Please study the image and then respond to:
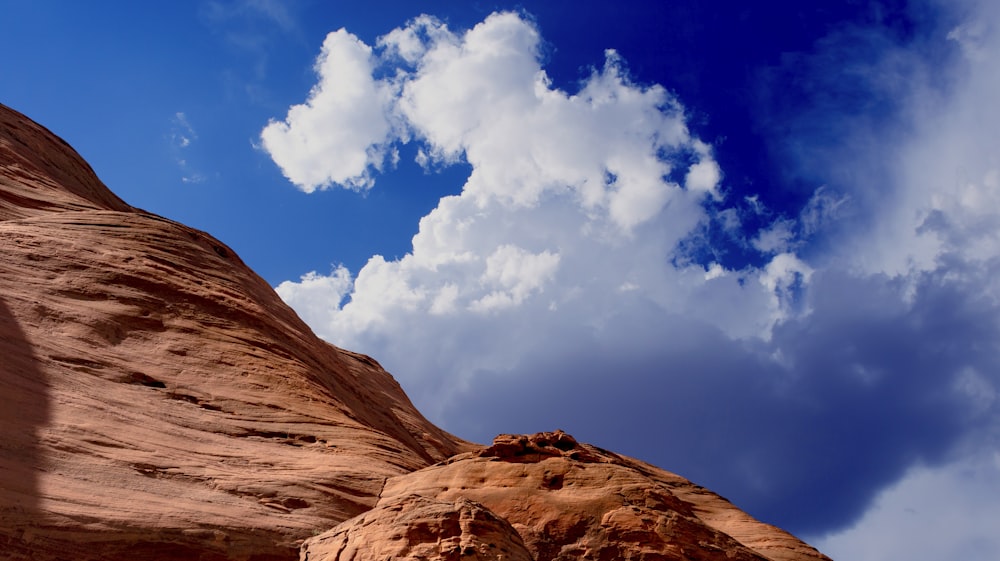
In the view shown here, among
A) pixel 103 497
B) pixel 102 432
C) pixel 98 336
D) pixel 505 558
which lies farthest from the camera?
pixel 98 336

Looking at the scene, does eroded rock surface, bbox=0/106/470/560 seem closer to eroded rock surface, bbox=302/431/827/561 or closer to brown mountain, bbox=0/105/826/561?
brown mountain, bbox=0/105/826/561

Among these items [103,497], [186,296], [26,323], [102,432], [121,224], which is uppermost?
[121,224]

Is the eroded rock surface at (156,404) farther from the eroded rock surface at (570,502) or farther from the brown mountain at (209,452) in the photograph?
the eroded rock surface at (570,502)

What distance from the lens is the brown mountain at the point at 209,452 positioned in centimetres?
1379

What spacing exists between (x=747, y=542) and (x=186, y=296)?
16705 mm

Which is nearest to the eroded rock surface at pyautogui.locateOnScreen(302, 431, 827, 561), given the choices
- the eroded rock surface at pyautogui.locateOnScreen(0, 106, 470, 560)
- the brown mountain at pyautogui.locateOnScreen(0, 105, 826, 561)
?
the brown mountain at pyautogui.locateOnScreen(0, 105, 826, 561)

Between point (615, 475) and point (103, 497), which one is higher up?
point (615, 475)

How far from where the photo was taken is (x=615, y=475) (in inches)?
703

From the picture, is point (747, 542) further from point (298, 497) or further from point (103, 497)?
point (103, 497)

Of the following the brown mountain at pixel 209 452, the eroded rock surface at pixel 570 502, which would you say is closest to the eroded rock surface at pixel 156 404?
the brown mountain at pixel 209 452

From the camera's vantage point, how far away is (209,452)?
57.4 ft

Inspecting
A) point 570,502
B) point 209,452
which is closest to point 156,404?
point 209,452

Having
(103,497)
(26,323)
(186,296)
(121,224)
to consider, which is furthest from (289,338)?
(103,497)

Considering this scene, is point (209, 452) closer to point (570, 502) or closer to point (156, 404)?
point (156, 404)
